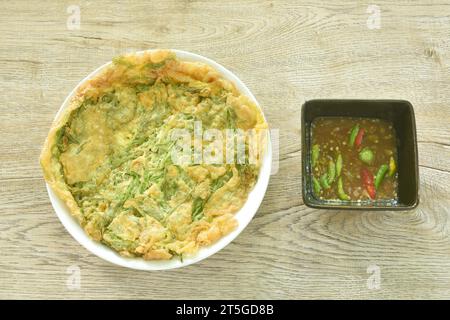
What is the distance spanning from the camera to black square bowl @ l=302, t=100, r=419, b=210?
2.45m

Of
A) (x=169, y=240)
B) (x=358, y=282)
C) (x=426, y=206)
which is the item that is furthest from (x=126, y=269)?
(x=426, y=206)

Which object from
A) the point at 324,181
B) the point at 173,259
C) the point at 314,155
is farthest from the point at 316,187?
the point at 173,259

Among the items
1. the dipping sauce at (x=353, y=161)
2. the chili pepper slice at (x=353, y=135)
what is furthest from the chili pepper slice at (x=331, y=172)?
the chili pepper slice at (x=353, y=135)

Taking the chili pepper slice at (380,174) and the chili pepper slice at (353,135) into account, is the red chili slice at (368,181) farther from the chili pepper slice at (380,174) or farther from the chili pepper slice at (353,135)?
the chili pepper slice at (353,135)

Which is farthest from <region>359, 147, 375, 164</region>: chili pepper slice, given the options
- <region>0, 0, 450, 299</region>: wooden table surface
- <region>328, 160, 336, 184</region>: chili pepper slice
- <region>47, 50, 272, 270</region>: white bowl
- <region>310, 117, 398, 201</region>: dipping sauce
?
<region>47, 50, 272, 270</region>: white bowl

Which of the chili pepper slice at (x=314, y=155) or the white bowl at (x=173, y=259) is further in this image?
the chili pepper slice at (x=314, y=155)

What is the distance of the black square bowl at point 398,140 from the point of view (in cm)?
245

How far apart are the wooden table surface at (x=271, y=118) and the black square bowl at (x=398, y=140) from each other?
188 mm

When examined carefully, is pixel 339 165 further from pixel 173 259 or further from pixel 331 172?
pixel 173 259

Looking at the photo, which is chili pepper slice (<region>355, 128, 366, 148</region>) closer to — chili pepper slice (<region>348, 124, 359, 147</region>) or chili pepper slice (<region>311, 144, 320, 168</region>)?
chili pepper slice (<region>348, 124, 359, 147</region>)

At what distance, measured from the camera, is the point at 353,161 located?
255 centimetres

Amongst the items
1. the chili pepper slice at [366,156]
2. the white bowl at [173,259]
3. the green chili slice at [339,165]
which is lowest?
the white bowl at [173,259]

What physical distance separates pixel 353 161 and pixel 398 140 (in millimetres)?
235

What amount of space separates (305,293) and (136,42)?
1506mm
